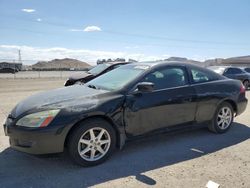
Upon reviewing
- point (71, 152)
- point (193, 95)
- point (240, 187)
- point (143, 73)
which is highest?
point (143, 73)

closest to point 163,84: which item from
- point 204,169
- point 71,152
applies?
point 204,169

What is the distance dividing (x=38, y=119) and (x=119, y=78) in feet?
5.62

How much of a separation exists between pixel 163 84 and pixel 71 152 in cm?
196

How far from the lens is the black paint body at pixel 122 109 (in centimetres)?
367

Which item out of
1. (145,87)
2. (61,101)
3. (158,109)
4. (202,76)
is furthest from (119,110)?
(202,76)

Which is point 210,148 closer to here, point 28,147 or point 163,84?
point 163,84

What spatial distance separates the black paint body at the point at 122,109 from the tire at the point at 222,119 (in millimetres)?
141

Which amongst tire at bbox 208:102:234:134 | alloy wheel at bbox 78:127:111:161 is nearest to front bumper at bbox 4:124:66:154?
alloy wheel at bbox 78:127:111:161

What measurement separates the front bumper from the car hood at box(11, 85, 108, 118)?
0.34 m

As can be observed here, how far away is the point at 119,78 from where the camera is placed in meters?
4.86

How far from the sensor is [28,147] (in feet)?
12.0

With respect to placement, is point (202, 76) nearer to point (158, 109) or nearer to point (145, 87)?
point (158, 109)

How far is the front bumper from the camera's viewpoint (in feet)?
11.8

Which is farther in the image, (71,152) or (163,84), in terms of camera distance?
(163,84)
